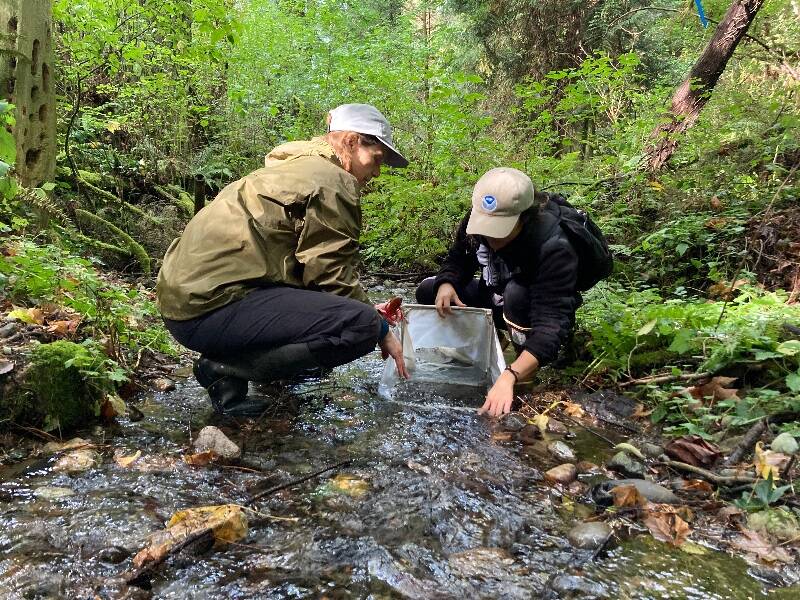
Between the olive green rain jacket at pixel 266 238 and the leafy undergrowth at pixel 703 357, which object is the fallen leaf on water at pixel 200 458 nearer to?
the olive green rain jacket at pixel 266 238

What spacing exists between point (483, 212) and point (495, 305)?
1128 millimetres

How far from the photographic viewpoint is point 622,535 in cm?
184

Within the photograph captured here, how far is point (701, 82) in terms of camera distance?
6.18 meters

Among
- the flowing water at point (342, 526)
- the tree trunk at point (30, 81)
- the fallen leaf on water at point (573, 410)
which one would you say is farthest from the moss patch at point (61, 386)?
the tree trunk at point (30, 81)

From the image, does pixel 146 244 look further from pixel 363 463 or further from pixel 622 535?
pixel 622 535

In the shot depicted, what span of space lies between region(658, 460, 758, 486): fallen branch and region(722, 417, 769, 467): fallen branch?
5.3 inches

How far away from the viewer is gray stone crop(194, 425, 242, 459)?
2277 millimetres

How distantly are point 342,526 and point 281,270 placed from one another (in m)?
1.23

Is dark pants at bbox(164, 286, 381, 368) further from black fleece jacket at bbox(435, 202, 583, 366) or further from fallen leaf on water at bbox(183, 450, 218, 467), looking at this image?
black fleece jacket at bbox(435, 202, 583, 366)

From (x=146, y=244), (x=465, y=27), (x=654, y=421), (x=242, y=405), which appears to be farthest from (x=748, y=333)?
(x=465, y=27)

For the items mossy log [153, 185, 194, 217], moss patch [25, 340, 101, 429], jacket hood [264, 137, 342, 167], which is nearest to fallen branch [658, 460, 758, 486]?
jacket hood [264, 137, 342, 167]

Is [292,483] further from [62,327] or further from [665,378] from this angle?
[665,378]

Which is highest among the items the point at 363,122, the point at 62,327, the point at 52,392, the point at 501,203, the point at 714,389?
the point at 363,122

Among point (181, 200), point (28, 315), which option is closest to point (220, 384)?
point (28, 315)
